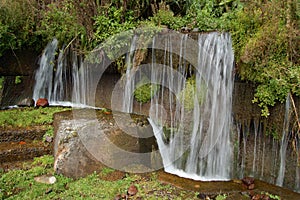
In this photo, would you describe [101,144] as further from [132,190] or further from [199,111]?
[199,111]

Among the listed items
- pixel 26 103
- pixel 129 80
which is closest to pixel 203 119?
pixel 129 80

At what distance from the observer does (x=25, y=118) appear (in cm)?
580

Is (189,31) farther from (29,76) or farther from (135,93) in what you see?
(29,76)

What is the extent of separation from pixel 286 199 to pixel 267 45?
2541mm

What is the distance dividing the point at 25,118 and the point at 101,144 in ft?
6.68

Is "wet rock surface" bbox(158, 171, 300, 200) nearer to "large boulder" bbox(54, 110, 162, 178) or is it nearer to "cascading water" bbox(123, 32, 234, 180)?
"large boulder" bbox(54, 110, 162, 178)

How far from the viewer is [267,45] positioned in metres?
4.80

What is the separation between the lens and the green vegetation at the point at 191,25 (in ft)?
15.6

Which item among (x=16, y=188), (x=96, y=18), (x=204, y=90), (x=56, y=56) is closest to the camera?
(x=16, y=188)

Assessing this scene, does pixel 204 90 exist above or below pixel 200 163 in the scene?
above

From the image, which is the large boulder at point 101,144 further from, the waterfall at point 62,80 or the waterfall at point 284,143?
the waterfall at point 284,143

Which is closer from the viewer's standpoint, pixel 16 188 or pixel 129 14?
pixel 16 188

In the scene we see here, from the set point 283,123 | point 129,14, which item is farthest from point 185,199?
point 129,14

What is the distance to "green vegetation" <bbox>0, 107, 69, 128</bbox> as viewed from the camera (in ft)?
18.4
